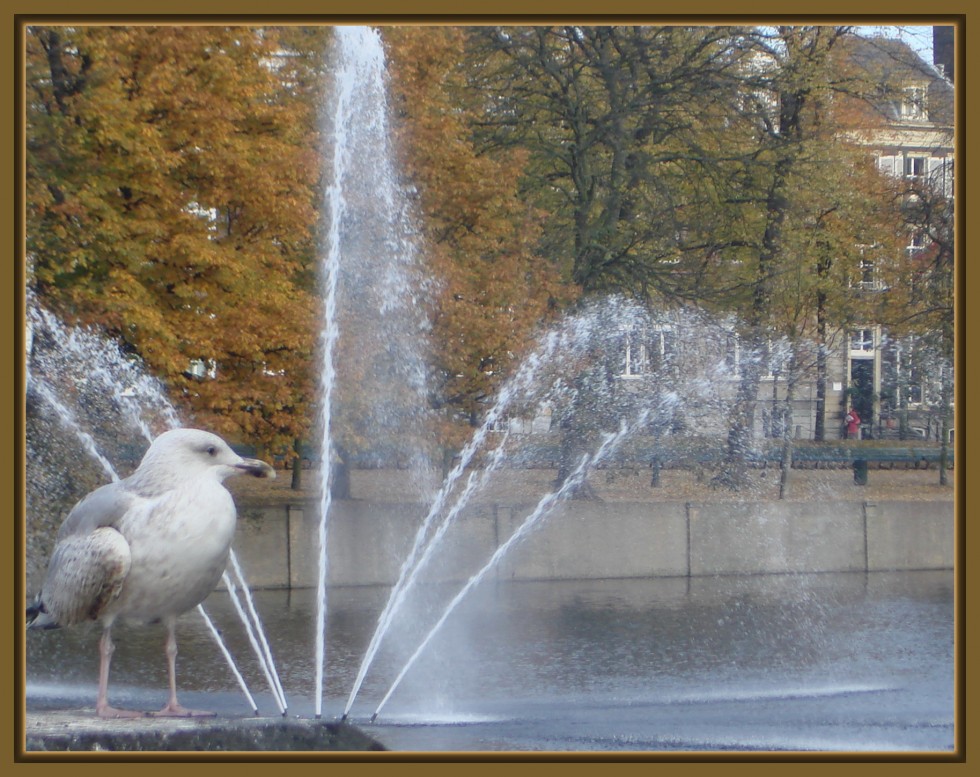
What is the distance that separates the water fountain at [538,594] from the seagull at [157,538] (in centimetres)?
178

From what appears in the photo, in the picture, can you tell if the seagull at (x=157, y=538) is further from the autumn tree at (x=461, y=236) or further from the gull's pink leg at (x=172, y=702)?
the autumn tree at (x=461, y=236)

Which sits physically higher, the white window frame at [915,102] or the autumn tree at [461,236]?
the white window frame at [915,102]

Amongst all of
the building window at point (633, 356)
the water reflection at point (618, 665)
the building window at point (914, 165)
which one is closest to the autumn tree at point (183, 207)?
the water reflection at point (618, 665)

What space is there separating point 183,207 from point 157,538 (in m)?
8.79

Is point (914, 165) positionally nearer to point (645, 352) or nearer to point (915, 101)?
point (915, 101)

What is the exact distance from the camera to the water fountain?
9867 millimetres

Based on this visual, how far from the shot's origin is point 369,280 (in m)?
17.7

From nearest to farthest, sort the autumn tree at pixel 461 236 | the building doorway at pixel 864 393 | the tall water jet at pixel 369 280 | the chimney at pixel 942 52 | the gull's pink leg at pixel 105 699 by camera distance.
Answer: the gull's pink leg at pixel 105 699
the tall water jet at pixel 369 280
the autumn tree at pixel 461 236
the chimney at pixel 942 52
the building doorway at pixel 864 393

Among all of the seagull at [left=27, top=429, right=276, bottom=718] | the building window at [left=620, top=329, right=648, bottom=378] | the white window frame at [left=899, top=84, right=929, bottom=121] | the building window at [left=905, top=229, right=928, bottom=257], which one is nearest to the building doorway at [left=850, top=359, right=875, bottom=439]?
the building window at [left=905, top=229, right=928, bottom=257]

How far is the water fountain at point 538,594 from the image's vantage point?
987cm

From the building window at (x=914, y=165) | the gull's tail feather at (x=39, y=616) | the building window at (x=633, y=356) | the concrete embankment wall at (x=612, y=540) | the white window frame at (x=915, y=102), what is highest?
the white window frame at (x=915, y=102)

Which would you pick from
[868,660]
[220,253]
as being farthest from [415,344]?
[868,660]

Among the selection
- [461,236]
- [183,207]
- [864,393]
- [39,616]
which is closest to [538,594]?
[461,236]

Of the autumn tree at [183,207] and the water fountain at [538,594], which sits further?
the autumn tree at [183,207]
